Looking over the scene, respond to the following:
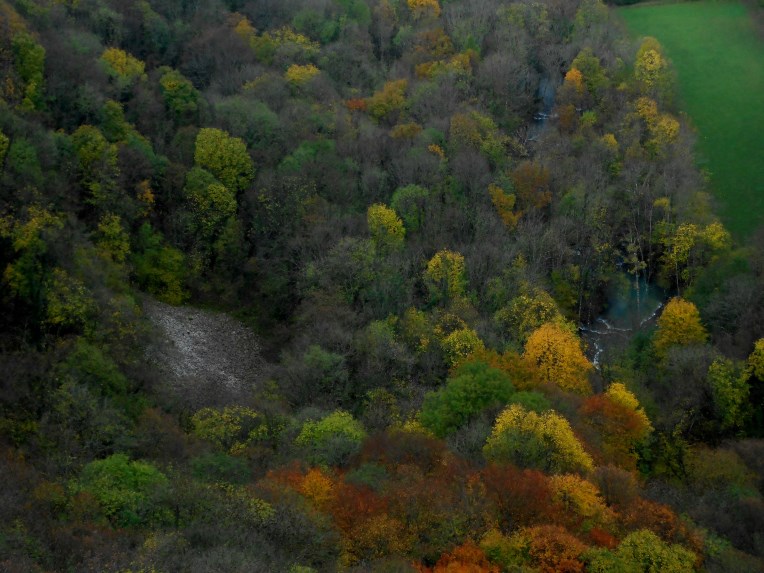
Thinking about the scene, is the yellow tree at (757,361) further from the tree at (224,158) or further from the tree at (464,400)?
the tree at (224,158)

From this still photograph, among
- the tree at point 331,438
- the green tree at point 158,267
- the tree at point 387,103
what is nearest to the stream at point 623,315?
the tree at point 387,103

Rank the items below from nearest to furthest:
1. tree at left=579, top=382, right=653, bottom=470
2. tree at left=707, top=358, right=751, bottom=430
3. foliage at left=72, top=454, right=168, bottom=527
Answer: foliage at left=72, top=454, right=168, bottom=527
tree at left=579, top=382, right=653, bottom=470
tree at left=707, top=358, right=751, bottom=430

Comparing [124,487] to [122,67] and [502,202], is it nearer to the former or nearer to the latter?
[502,202]

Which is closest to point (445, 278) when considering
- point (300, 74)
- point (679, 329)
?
point (679, 329)

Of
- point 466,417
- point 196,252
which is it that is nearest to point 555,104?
point 196,252

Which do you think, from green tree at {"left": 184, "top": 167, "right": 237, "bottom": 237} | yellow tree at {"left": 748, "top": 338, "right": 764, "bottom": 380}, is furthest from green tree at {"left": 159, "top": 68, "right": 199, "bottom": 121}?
yellow tree at {"left": 748, "top": 338, "right": 764, "bottom": 380}

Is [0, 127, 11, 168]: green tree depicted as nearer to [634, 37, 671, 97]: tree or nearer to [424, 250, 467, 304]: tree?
[424, 250, 467, 304]: tree

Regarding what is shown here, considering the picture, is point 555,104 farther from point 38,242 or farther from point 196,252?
point 38,242
